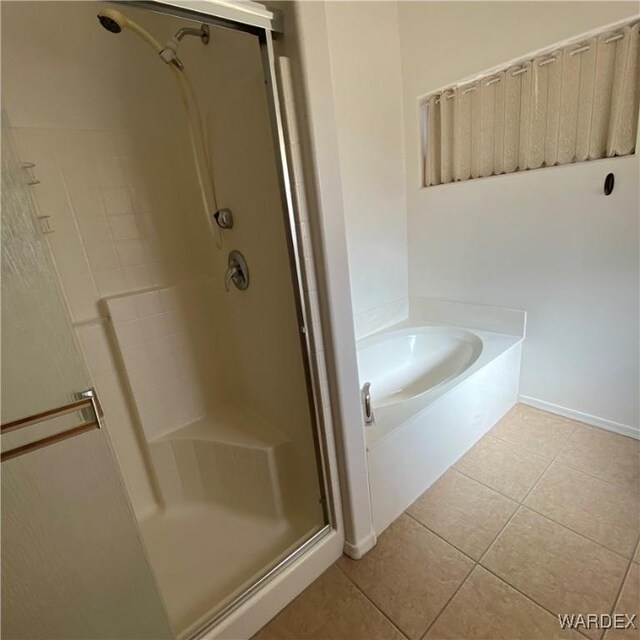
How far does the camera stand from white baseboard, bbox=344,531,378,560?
131 centimetres

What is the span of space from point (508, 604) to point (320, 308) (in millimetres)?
1162

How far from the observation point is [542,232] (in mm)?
1874

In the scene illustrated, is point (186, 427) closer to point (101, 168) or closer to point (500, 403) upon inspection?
point (101, 168)

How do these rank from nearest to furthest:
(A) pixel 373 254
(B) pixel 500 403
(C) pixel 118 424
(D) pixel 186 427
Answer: (C) pixel 118 424 → (D) pixel 186 427 → (B) pixel 500 403 → (A) pixel 373 254

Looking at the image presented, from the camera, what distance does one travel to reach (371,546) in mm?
1361

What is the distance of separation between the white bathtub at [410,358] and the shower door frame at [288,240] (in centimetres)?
101

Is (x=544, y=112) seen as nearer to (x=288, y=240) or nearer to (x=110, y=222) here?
(x=288, y=240)

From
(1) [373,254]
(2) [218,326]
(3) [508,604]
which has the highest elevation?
(1) [373,254]

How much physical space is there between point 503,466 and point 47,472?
6.13 feet

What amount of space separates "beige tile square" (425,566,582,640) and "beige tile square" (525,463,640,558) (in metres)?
0.43

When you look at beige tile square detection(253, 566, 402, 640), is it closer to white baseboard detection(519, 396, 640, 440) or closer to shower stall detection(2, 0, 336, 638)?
shower stall detection(2, 0, 336, 638)

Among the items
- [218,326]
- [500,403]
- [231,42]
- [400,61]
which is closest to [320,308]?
[231,42]

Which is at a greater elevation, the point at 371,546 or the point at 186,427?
the point at 186,427

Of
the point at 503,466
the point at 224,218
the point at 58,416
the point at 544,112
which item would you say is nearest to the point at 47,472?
the point at 58,416
